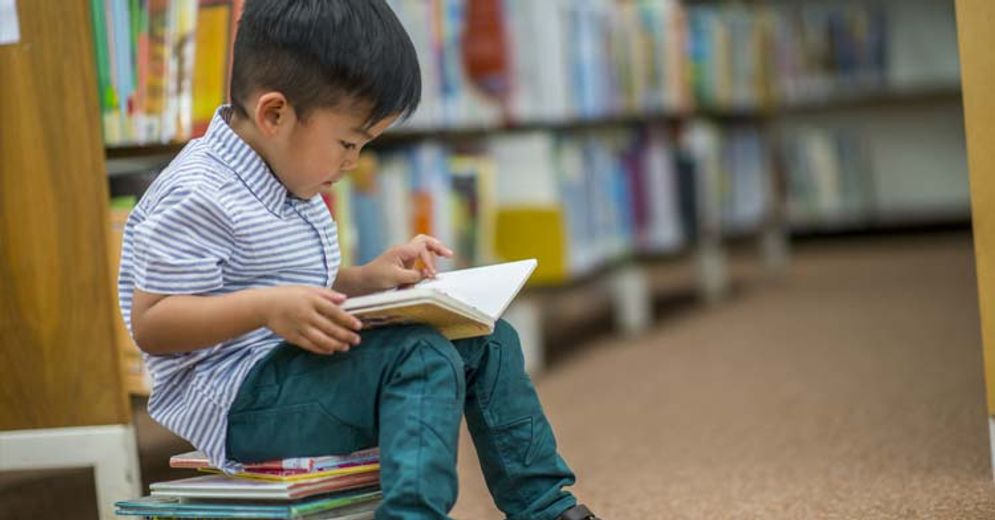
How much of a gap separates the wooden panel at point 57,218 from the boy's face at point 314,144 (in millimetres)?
357

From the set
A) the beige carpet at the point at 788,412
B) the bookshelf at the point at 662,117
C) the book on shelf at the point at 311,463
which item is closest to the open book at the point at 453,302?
the book on shelf at the point at 311,463

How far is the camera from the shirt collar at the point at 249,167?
3.95 ft

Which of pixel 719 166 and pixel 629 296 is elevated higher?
pixel 719 166

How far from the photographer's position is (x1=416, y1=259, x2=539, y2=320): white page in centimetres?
122

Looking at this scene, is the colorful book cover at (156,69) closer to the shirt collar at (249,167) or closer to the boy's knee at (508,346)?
the shirt collar at (249,167)

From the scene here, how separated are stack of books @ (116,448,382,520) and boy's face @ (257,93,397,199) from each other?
0.24m

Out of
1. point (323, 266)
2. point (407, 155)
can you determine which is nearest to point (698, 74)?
point (407, 155)

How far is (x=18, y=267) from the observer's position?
4.99 ft

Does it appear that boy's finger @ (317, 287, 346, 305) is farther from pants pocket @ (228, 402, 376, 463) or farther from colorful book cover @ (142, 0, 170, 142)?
colorful book cover @ (142, 0, 170, 142)

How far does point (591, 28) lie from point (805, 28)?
1985mm

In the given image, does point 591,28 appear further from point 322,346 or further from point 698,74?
point 322,346

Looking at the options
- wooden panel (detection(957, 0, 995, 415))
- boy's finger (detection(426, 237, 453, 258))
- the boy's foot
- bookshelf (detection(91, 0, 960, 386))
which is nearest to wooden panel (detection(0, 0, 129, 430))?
bookshelf (detection(91, 0, 960, 386))

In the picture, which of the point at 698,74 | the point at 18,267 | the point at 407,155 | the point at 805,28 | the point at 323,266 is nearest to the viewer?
the point at 323,266

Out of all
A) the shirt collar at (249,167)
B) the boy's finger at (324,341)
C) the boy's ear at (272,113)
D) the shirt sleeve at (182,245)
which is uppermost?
the boy's ear at (272,113)
